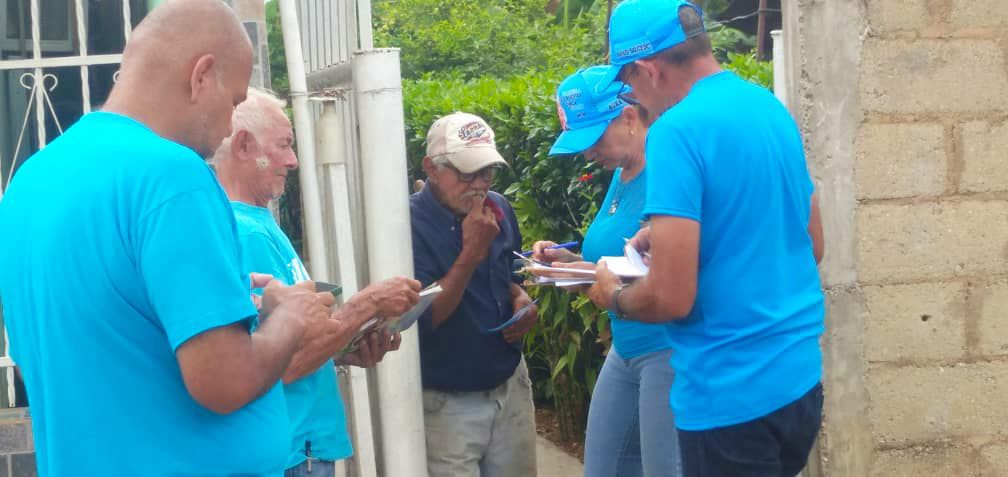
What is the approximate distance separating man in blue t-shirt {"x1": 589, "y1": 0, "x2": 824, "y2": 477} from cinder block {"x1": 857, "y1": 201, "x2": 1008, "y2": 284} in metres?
0.96

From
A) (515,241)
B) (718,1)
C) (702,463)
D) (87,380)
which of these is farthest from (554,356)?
(718,1)

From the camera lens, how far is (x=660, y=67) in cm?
310

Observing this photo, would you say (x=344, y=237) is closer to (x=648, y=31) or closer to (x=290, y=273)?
(x=290, y=273)

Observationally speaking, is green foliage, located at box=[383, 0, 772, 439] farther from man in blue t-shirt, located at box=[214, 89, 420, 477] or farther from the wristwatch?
man in blue t-shirt, located at box=[214, 89, 420, 477]

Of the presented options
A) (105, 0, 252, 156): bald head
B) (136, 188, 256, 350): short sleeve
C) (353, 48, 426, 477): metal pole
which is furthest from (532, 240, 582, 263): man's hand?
(136, 188, 256, 350): short sleeve

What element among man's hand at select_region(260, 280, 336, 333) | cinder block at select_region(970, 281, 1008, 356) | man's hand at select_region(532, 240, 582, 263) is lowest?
cinder block at select_region(970, 281, 1008, 356)

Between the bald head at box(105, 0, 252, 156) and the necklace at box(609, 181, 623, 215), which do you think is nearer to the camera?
the bald head at box(105, 0, 252, 156)

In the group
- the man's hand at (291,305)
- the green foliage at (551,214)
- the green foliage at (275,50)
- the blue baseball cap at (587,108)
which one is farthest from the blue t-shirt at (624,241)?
the green foliage at (275,50)

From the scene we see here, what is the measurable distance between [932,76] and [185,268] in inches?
111

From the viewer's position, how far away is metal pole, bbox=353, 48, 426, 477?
3711 millimetres

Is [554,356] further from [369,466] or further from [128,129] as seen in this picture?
[128,129]

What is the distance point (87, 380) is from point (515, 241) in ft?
7.60

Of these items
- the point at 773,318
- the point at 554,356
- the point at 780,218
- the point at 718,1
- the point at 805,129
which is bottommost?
the point at 554,356

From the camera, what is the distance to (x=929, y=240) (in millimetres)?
3898
